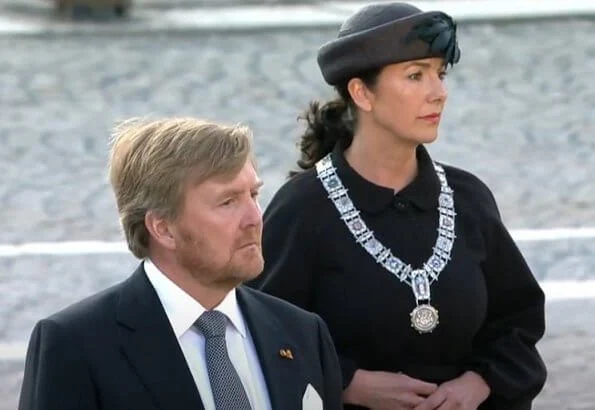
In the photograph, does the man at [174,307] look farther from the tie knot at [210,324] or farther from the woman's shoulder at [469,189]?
the woman's shoulder at [469,189]

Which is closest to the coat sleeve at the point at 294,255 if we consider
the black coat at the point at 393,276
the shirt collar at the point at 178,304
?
the black coat at the point at 393,276

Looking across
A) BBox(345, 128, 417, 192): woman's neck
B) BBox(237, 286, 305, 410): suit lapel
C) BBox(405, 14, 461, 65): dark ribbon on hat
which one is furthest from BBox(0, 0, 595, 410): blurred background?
BBox(237, 286, 305, 410): suit lapel

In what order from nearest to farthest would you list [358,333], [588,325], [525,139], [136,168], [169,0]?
[136,168]
[358,333]
[588,325]
[525,139]
[169,0]

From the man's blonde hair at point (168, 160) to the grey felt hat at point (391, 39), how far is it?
90cm

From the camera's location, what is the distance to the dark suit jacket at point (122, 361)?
3.48 metres

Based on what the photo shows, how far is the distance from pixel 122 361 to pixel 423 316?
1.12 m

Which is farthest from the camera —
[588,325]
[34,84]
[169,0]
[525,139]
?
[169,0]

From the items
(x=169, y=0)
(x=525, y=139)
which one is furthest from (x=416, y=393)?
(x=169, y=0)

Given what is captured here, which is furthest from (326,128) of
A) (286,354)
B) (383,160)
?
(286,354)

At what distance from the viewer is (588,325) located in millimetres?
8148

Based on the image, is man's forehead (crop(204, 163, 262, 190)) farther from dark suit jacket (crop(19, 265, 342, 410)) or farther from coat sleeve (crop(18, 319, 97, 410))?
coat sleeve (crop(18, 319, 97, 410))

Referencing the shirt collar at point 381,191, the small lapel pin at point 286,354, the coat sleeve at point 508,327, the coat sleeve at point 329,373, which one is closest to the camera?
the small lapel pin at point 286,354

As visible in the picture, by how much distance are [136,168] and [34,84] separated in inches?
384

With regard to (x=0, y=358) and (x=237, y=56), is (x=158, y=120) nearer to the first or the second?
(x=0, y=358)
